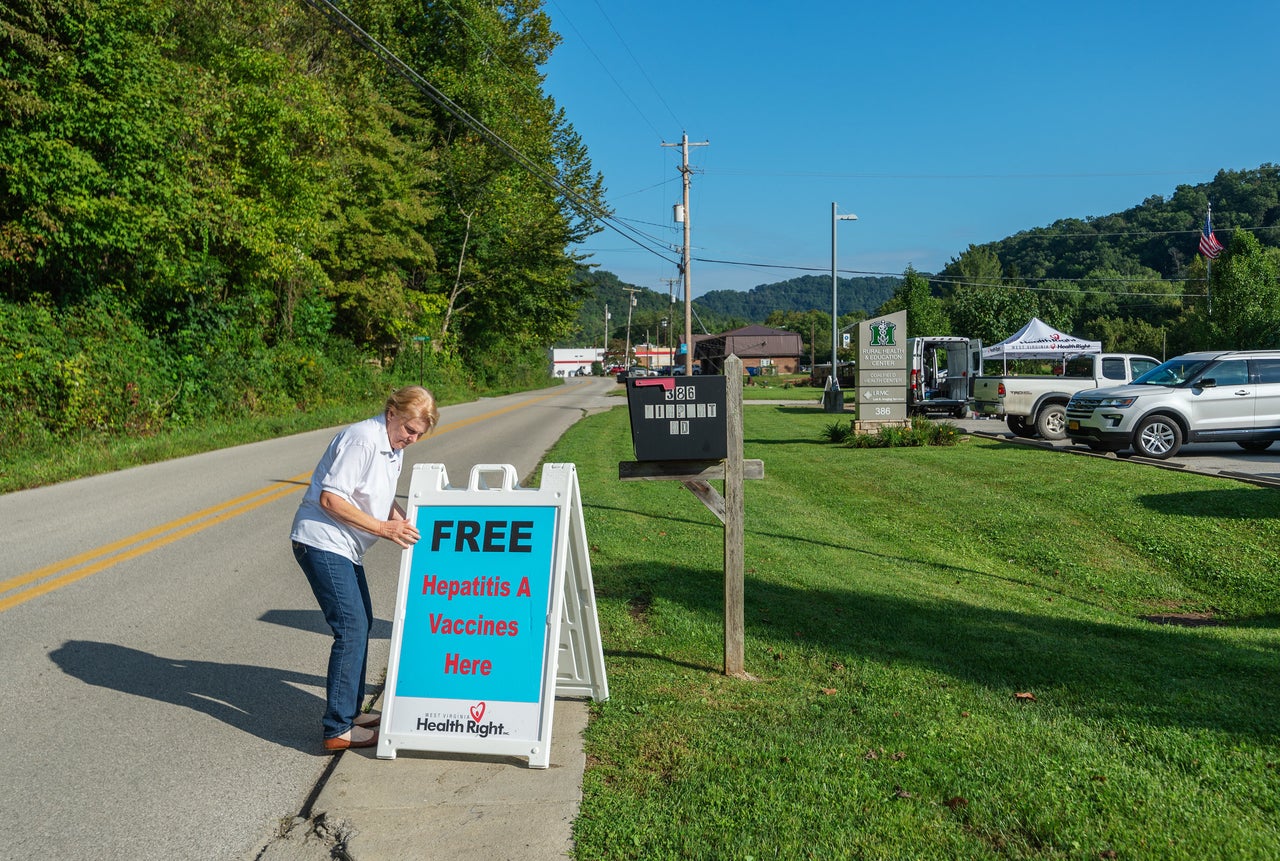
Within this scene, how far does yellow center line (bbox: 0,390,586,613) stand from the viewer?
26.5 ft

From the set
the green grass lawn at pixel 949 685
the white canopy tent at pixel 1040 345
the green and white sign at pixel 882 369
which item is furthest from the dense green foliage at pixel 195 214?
the white canopy tent at pixel 1040 345

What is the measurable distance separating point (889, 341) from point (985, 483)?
8.10 metres

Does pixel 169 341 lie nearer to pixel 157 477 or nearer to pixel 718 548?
pixel 157 477

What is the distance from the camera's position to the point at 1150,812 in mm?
3820

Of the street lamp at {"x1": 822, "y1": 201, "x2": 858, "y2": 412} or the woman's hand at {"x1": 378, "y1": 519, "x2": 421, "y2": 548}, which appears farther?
the street lamp at {"x1": 822, "y1": 201, "x2": 858, "y2": 412}

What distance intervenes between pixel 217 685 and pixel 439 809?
2394 millimetres

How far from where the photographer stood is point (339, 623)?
472 cm

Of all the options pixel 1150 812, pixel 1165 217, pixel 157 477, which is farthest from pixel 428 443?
pixel 1165 217

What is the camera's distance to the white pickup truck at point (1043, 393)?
2258 centimetres

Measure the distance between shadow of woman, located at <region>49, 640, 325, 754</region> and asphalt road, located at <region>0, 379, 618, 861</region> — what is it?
16 millimetres

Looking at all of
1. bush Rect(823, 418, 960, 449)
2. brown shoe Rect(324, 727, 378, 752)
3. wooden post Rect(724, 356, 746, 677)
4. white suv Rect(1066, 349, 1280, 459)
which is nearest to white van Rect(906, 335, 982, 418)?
bush Rect(823, 418, 960, 449)

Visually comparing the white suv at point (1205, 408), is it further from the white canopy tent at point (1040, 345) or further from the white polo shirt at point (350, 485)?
the white canopy tent at point (1040, 345)

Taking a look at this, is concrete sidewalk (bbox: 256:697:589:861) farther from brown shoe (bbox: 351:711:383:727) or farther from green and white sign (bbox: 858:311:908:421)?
green and white sign (bbox: 858:311:908:421)

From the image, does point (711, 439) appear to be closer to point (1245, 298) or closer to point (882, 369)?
point (882, 369)
